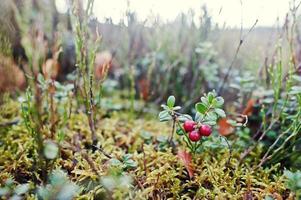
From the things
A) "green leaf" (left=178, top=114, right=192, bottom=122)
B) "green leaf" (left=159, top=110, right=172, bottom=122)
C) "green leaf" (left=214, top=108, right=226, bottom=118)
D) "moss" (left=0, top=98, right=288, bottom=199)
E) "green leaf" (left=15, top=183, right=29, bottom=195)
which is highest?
"green leaf" (left=214, top=108, right=226, bottom=118)

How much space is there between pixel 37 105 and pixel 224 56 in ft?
6.67

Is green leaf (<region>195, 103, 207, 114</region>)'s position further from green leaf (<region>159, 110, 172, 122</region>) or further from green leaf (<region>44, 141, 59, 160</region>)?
green leaf (<region>44, 141, 59, 160</region>)

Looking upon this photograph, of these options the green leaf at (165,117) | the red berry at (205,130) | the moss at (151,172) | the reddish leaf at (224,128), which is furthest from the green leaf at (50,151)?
the reddish leaf at (224,128)

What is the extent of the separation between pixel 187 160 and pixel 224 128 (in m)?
0.43

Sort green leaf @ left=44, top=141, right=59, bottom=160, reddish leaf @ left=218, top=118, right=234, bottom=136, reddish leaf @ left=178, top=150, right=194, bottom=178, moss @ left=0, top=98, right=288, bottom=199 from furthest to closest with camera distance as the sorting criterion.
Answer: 1. reddish leaf @ left=218, top=118, right=234, bottom=136
2. reddish leaf @ left=178, top=150, right=194, bottom=178
3. moss @ left=0, top=98, right=288, bottom=199
4. green leaf @ left=44, top=141, right=59, bottom=160

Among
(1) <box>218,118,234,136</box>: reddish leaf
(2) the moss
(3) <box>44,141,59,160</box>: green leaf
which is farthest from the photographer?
(1) <box>218,118,234,136</box>: reddish leaf

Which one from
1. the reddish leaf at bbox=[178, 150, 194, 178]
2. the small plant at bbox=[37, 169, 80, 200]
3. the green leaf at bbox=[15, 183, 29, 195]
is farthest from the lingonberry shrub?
the green leaf at bbox=[15, 183, 29, 195]

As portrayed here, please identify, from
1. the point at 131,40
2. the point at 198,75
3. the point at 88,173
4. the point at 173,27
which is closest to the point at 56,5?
the point at 131,40

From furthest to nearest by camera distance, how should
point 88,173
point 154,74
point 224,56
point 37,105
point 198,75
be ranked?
point 224,56
point 154,74
point 198,75
point 88,173
point 37,105

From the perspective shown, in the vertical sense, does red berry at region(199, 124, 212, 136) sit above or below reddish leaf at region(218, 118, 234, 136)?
above

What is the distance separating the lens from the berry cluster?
118 centimetres

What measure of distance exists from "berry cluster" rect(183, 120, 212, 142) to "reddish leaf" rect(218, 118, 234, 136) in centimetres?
50

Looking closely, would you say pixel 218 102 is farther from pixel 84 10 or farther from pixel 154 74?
pixel 154 74

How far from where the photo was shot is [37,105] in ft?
3.04
